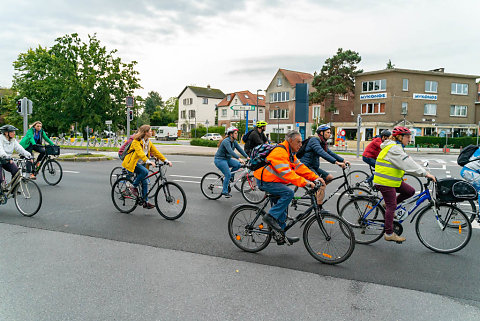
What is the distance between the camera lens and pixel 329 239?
4.67 m

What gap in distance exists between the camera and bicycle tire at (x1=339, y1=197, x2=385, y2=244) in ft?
17.9

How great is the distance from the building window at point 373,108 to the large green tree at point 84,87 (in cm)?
3542

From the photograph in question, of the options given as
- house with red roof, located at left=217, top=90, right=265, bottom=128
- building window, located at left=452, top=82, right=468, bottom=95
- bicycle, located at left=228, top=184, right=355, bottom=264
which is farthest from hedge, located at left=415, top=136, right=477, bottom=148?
bicycle, located at left=228, top=184, right=355, bottom=264

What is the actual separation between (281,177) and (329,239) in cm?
103

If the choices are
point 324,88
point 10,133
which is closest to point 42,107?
point 10,133

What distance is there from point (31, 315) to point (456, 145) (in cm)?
4752

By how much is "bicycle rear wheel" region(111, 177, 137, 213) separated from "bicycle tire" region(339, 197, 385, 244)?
4413mm

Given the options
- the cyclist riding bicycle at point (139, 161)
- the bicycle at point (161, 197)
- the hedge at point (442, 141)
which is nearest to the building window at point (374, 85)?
the hedge at point (442, 141)

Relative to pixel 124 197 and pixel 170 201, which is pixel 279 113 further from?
pixel 170 201

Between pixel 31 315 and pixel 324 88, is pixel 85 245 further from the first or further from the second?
pixel 324 88

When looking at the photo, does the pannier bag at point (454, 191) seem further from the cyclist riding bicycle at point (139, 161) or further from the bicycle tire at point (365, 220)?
the cyclist riding bicycle at point (139, 161)

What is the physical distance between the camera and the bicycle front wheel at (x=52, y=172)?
443 inches

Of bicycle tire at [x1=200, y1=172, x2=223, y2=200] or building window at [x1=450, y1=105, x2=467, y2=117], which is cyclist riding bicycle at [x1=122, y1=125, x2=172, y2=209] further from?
building window at [x1=450, y1=105, x2=467, y2=117]

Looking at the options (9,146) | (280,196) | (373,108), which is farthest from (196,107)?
(280,196)
